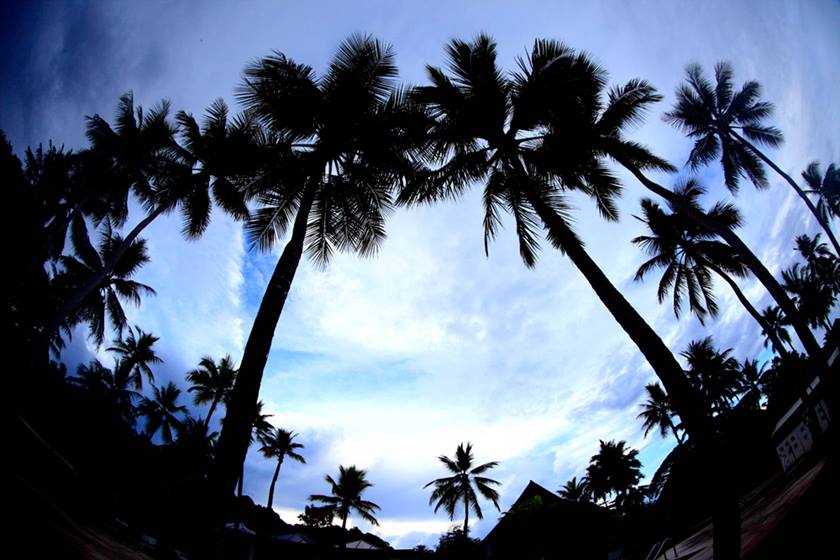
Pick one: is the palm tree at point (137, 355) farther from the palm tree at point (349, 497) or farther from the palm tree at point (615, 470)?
the palm tree at point (615, 470)

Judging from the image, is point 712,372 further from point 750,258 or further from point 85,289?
point 85,289

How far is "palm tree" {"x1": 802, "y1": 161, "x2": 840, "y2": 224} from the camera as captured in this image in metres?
26.5

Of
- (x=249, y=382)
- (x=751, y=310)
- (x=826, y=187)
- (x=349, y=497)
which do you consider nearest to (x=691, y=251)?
(x=751, y=310)

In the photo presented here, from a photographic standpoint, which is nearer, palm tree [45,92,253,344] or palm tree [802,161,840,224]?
palm tree [45,92,253,344]

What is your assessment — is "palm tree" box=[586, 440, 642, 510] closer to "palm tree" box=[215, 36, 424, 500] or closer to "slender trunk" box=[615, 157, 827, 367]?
"slender trunk" box=[615, 157, 827, 367]

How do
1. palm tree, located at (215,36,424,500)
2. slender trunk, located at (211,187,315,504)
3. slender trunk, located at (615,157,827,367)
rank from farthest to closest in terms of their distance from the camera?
slender trunk, located at (615,157,827,367)
palm tree, located at (215,36,424,500)
slender trunk, located at (211,187,315,504)

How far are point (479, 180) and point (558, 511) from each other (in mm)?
24503

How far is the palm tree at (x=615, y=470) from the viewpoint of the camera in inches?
1496

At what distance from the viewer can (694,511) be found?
65.2 feet

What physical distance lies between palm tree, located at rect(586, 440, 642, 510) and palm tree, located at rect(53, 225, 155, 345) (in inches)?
1878

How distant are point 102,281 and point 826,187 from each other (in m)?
53.4

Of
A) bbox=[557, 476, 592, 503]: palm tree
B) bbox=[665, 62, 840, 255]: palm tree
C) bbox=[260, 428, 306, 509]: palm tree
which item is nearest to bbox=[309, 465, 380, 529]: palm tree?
bbox=[260, 428, 306, 509]: palm tree

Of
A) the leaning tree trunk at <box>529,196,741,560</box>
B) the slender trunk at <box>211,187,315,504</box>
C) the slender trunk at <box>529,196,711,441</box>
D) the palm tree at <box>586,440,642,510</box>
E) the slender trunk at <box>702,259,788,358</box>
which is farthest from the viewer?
the palm tree at <box>586,440,642,510</box>

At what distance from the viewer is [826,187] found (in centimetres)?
2688
